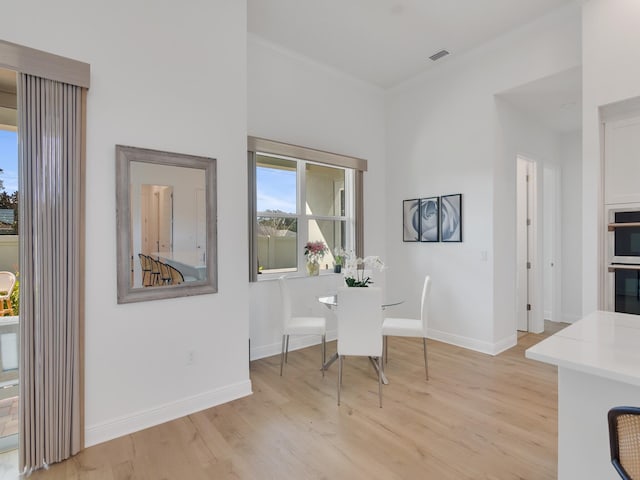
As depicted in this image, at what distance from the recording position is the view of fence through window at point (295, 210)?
3.99m

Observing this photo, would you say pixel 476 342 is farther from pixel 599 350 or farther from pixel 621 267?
pixel 599 350

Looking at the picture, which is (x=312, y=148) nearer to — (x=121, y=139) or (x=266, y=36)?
(x=266, y=36)

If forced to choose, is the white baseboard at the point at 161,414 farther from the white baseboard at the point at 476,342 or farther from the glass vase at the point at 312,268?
the white baseboard at the point at 476,342

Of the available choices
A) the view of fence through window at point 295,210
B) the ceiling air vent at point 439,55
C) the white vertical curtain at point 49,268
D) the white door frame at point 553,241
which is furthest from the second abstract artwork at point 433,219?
the white vertical curtain at point 49,268

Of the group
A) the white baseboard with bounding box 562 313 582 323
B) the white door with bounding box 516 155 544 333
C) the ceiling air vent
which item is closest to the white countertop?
the white door with bounding box 516 155 544 333

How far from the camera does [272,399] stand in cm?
286

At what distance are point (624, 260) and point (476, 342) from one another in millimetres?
1807

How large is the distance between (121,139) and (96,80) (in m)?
0.39

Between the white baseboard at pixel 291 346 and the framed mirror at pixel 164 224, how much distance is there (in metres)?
1.38

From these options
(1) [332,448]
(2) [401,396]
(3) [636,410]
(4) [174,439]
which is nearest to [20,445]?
(4) [174,439]

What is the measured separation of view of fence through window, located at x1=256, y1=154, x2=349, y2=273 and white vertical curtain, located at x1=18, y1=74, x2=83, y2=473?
1962 millimetres

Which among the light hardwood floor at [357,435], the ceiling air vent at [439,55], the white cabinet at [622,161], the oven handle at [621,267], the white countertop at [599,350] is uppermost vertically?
the ceiling air vent at [439,55]

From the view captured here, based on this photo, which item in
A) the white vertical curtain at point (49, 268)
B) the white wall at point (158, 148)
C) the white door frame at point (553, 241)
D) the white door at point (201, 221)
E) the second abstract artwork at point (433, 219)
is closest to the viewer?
the white vertical curtain at point (49, 268)

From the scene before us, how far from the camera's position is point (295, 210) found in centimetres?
422
